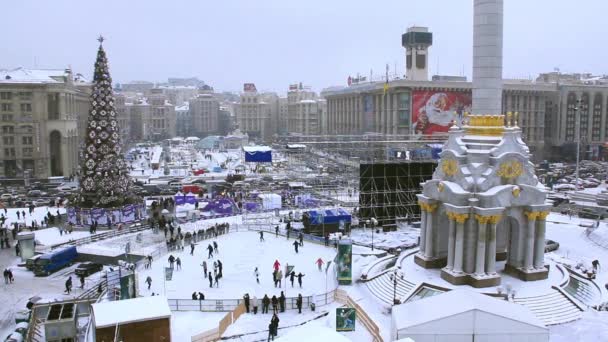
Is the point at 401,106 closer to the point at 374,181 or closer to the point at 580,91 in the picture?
the point at 580,91

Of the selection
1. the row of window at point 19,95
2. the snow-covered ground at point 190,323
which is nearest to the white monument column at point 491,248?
the snow-covered ground at point 190,323

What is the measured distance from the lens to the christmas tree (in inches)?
1556

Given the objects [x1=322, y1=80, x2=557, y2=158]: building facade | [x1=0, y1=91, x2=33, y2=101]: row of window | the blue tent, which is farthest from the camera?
[x1=322, y1=80, x2=557, y2=158]: building facade

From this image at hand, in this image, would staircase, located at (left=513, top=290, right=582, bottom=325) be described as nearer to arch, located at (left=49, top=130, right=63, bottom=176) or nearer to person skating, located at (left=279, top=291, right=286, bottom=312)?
person skating, located at (left=279, top=291, right=286, bottom=312)

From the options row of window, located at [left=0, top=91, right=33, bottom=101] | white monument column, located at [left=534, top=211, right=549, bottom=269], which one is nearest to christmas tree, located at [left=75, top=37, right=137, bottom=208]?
white monument column, located at [left=534, top=211, right=549, bottom=269]

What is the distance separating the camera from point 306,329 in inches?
538

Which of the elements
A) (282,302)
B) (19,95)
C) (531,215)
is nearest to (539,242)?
(531,215)

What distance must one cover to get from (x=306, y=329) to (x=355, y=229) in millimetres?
26661

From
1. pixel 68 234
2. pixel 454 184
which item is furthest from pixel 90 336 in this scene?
pixel 68 234

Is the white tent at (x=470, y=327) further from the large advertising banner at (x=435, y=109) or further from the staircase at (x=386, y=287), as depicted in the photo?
the large advertising banner at (x=435, y=109)

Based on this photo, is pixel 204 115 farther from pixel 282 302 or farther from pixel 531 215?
pixel 531 215

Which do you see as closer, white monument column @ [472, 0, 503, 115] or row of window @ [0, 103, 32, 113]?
white monument column @ [472, 0, 503, 115]

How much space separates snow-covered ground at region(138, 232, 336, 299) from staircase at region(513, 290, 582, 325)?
28.6 ft

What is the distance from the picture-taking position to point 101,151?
39.5 m
